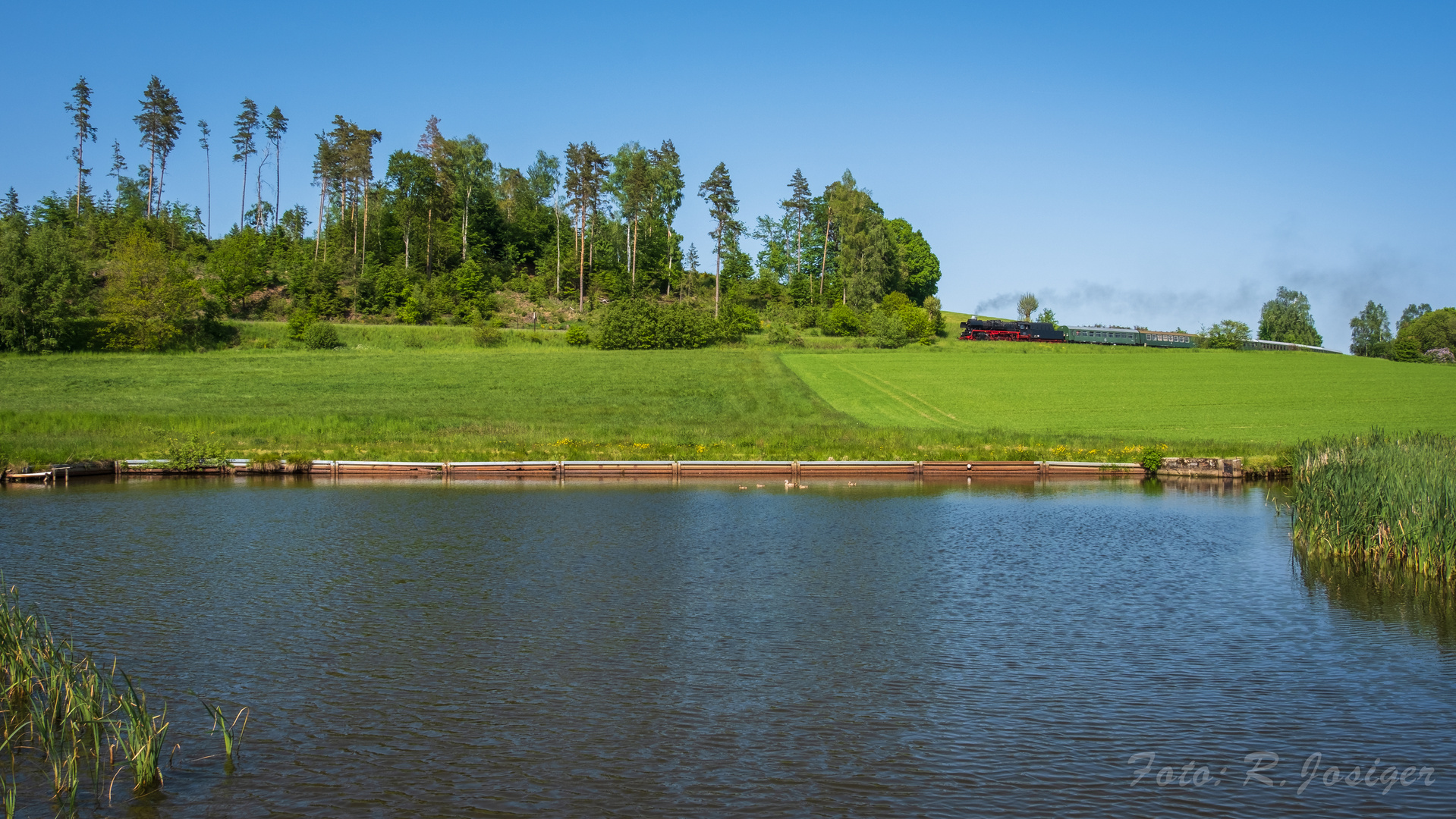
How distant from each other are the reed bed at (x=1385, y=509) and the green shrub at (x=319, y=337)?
65242mm

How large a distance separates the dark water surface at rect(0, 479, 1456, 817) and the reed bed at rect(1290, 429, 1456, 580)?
111cm

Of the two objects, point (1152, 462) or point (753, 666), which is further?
point (1152, 462)

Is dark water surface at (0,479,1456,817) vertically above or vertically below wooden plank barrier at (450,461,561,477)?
below

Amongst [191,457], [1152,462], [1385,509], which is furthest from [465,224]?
[1385,509]

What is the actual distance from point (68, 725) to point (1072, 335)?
8959cm

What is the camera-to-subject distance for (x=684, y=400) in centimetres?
5156

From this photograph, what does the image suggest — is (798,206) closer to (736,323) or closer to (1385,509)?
(736,323)

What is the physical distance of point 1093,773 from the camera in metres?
9.03

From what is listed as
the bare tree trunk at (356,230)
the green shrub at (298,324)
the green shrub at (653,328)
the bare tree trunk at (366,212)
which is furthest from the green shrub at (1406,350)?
the bare tree trunk at (356,230)

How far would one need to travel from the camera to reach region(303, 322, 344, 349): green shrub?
230ft

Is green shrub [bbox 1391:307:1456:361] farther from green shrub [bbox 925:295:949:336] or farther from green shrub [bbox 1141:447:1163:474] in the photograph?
green shrub [bbox 1141:447:1163:474]

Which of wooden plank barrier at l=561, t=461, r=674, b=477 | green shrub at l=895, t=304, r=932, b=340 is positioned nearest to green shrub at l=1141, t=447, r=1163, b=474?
wooden plank barrier at l=561, t=461, r=674, b=477

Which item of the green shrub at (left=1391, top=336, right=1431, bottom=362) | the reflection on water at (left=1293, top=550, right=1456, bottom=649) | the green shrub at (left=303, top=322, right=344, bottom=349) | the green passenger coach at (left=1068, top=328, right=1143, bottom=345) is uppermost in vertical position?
the green passenger coach at (left=1068, top=328, right=1143, bottom=345)

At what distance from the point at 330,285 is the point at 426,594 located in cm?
7262
